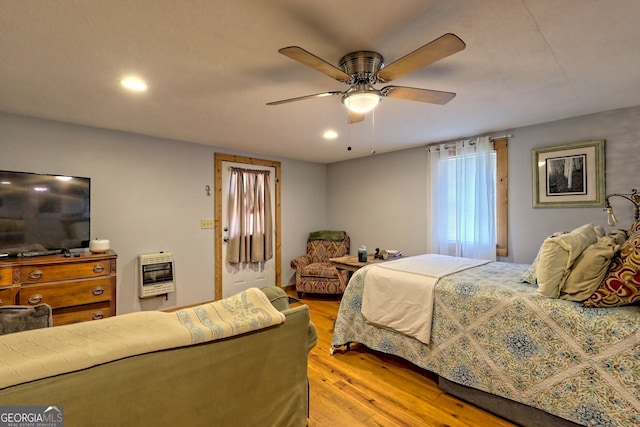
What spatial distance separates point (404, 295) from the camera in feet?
7.70

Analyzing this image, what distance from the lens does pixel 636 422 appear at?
1.41 meters

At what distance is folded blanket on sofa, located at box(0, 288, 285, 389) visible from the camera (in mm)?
739

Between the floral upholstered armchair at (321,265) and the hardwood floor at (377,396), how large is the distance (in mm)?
1039

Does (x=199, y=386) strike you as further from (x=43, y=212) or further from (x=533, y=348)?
(x=43, y=212)

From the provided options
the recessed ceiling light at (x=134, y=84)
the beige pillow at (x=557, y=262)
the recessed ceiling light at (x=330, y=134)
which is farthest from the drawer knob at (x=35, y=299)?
the beige pillow at (x=557, y=262)

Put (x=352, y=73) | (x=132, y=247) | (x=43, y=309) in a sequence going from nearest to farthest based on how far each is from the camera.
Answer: (x=43, y=309), (x=352, y=73), (x=132, y=247)

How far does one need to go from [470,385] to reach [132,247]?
12.3ft

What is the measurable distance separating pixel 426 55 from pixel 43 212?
12.1 ft

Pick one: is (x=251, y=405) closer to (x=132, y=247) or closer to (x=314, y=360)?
(x=314, y=360)

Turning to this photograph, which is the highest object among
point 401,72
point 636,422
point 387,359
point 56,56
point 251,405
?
point 56,56

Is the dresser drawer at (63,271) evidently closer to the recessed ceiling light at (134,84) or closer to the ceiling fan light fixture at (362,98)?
the recessed ceiling light at (134,84)

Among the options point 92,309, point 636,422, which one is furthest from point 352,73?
point 92,309

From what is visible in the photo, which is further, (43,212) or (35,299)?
(43,212)

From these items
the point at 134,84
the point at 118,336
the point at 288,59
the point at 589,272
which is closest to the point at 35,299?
the point at 134,84
